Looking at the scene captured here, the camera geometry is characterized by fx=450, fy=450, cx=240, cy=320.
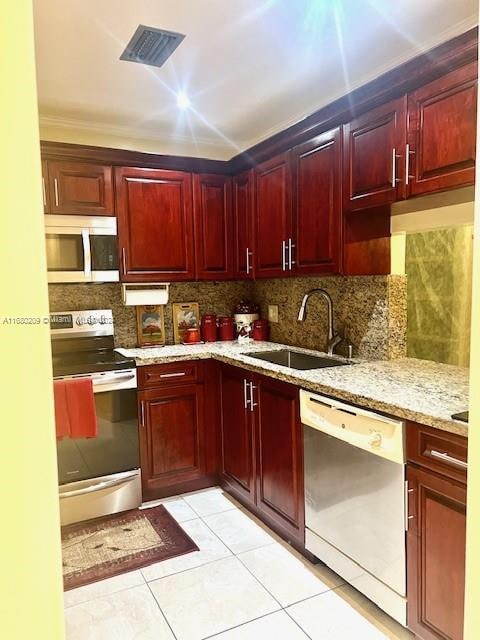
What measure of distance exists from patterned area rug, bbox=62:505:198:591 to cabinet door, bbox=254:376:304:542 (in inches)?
19.0

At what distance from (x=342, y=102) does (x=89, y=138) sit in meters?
1.74

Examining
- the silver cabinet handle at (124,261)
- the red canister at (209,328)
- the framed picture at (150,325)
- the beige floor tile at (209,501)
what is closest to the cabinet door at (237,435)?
the beige floor tile at (209,501)

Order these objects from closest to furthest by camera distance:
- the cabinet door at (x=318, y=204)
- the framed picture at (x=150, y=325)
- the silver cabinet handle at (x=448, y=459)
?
the silver cabinet handle at (x=448, y=459) → the cabinet door at (x=318, y=204) → the framed picture at (x=150, y=325)

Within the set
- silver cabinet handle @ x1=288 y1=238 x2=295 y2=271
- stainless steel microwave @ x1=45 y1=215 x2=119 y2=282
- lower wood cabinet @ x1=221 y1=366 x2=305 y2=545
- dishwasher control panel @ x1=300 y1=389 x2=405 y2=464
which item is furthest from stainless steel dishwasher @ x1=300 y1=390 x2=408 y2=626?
stainless steel microwave @ x1=45 y1=215 x2=119 y2=282

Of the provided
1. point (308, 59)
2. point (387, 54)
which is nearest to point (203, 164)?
point (308, 59)

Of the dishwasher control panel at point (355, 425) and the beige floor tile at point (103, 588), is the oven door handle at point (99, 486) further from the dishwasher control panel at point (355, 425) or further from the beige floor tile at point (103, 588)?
the dishwasher control panel at point (355, 425)

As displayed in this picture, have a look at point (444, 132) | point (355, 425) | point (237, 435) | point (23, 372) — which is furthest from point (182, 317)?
point (23, 372)

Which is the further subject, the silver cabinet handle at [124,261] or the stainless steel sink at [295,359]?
the silver cabinet handle at [124,261]

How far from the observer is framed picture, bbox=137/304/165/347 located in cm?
322

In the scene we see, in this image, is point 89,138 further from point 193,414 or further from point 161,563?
point 161,563

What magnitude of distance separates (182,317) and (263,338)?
627mm

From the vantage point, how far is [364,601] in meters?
1.89

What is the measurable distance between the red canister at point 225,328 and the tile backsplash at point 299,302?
114 mm

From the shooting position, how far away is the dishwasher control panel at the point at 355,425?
160cm
